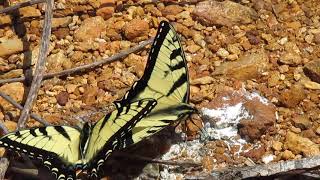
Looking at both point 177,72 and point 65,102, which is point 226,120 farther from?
point 65,102

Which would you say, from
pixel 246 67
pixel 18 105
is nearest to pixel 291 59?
pixel 246 67

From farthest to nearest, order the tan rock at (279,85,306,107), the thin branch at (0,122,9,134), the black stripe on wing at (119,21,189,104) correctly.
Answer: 1. the tan rock at (279,85,306,107)
2. the black stripe on wing at (119,21,189,104)
3. the thin branch at (0,122,9,134)

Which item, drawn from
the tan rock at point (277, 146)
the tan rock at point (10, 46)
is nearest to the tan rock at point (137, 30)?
the tan rock at point (10, 46)

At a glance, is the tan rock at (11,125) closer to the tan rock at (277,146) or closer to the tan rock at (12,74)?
the tan rock at (12,74)

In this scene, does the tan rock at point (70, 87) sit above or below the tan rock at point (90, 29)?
below

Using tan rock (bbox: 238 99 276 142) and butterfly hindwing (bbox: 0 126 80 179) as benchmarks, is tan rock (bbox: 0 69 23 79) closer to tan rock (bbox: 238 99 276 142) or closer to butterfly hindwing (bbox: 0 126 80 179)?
butterfly hindwing (bbox: 0 126 80 179)

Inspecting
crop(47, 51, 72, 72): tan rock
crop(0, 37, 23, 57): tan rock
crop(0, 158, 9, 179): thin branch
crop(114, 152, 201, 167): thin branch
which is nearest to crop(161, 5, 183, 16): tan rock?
crop(47, 51, 72, 72): tan rock
